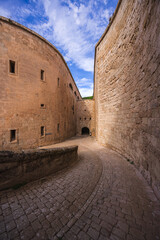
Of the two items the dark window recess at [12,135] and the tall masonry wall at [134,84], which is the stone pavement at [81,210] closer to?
the tall masonry wall at [134,84]

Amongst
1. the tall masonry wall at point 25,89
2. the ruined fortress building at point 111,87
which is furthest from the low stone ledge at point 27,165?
the tall masonry wall at point 25,89

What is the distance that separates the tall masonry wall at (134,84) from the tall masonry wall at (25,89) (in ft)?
18.6

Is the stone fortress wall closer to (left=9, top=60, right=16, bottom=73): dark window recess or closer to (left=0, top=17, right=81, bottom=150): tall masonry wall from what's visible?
(left=0, top=17, right=81, bottom=150): tall masonry wall

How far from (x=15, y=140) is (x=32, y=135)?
1303mm

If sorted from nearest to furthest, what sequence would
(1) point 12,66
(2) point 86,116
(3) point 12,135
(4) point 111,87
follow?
(4) point 111,87
(3) point 12,135
(1) point 12,66
(2) point 86,116

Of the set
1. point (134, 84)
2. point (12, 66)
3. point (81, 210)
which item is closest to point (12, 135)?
point (12, 66)

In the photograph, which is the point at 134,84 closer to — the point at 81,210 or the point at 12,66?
the point at 81,210

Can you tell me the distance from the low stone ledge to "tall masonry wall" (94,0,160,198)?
3.24 metres

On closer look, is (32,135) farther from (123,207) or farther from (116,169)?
(123,207)

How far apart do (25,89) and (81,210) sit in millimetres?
9015

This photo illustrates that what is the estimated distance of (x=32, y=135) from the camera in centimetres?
870

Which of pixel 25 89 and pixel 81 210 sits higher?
pixel 25 89

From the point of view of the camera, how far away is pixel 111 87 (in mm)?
7316

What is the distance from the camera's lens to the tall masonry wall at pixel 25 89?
7.41 metres
